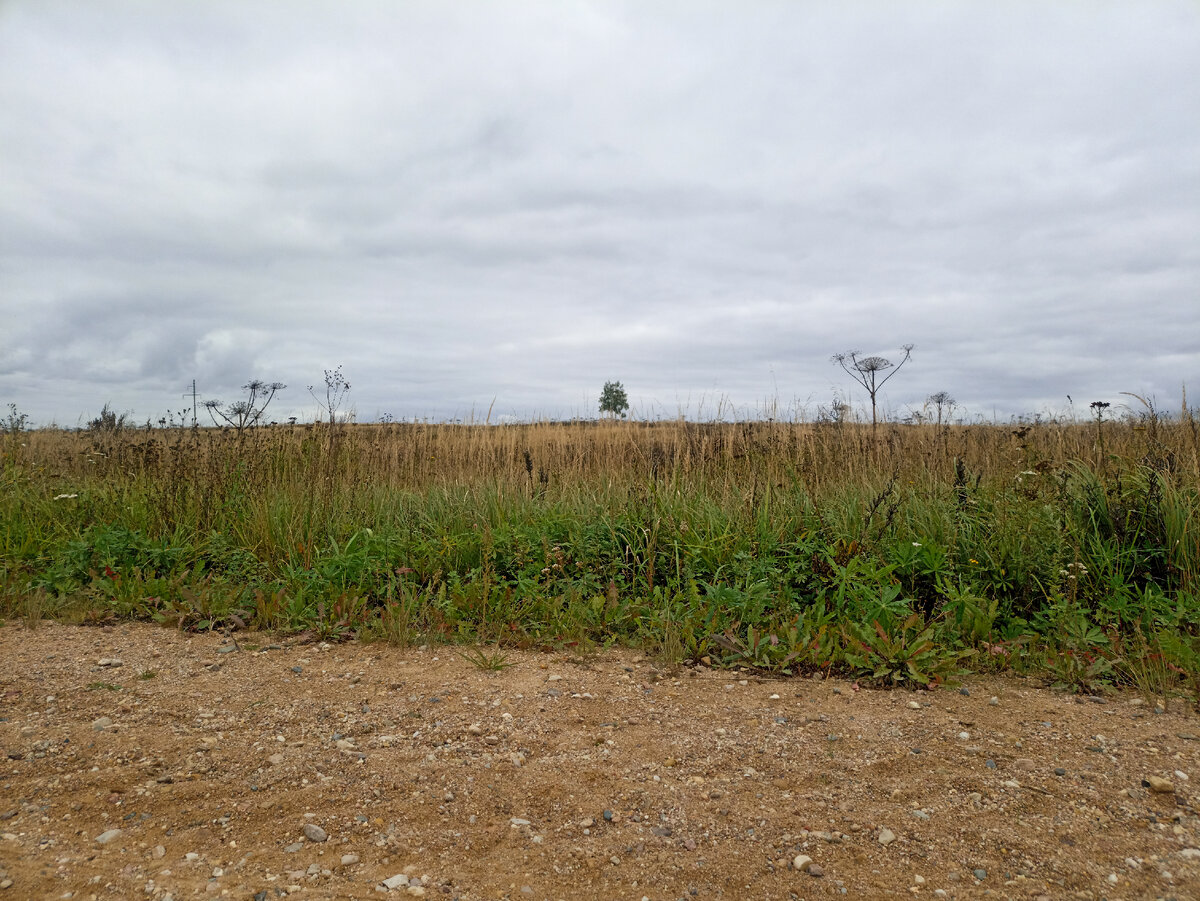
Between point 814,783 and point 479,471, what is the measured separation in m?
7.19

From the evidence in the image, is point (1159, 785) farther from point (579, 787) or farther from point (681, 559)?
point (681, 559)

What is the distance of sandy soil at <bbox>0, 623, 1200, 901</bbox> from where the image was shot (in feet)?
5.94

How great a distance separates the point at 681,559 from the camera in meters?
4.56

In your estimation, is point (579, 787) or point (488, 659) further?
point (488, 659)

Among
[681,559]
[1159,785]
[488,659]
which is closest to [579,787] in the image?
[488,659]

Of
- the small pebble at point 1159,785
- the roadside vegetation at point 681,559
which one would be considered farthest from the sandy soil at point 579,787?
the roadside vegetation at point 681,559

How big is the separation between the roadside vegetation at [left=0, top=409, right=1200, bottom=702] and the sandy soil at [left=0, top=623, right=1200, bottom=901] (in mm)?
376

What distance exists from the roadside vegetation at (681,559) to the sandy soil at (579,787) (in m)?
0.38

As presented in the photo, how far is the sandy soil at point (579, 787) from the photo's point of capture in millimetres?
1811

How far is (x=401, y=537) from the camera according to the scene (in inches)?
194

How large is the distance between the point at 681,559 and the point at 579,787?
2419 mm

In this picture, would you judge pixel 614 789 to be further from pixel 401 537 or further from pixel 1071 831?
pixel 401 537

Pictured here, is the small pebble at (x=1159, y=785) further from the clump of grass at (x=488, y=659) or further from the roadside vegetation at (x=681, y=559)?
the clump of grass at (x=488, y=659)

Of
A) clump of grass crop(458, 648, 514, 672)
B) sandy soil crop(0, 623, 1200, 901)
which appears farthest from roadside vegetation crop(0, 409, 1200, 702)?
sandy soil crop(0, 623, 1200, 901)
